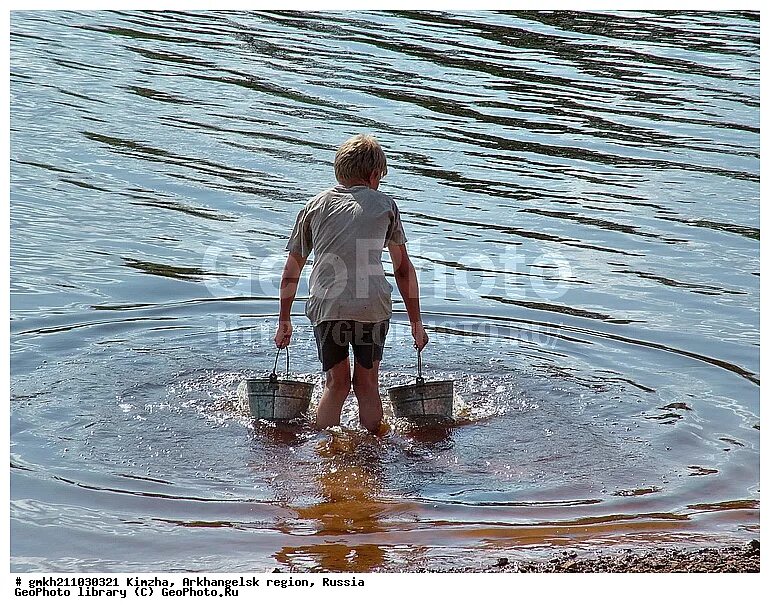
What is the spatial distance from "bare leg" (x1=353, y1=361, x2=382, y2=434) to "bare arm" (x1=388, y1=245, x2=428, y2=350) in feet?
1.16

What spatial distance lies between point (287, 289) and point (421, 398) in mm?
1169

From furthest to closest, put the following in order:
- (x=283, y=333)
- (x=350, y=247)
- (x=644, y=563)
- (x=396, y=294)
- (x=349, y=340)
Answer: (x=396, y=294) < (x=283, y=333) < (x=349, y=340) < (x=350, y=247) < (x=644, y=563)

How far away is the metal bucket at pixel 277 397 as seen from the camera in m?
6.91

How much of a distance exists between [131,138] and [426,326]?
7476 millimetres

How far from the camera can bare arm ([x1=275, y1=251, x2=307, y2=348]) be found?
6562 millimetres

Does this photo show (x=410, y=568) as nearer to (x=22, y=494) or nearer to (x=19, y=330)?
(x=22, y=494)

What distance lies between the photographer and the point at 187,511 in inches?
226

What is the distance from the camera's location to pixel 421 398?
696cm

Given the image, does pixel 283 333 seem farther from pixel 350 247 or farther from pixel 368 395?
pixel 350 247

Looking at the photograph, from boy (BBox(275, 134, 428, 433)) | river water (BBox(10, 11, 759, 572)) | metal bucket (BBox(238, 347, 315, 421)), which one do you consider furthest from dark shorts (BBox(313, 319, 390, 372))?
river water (BBox(10, 11, 759, 572))

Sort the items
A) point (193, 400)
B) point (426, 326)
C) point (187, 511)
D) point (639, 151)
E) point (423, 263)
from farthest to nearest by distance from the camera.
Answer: point (639, 151), point (423, 263), point (426, 326), point (193, 400), point (187, 511)

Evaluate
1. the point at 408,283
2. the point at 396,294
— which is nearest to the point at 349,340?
the point at 408,283

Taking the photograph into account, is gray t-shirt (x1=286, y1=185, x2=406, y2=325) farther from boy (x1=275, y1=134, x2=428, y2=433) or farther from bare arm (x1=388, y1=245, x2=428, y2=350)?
bare arm (x1=388, y1=245, x2=428, y2=350)
